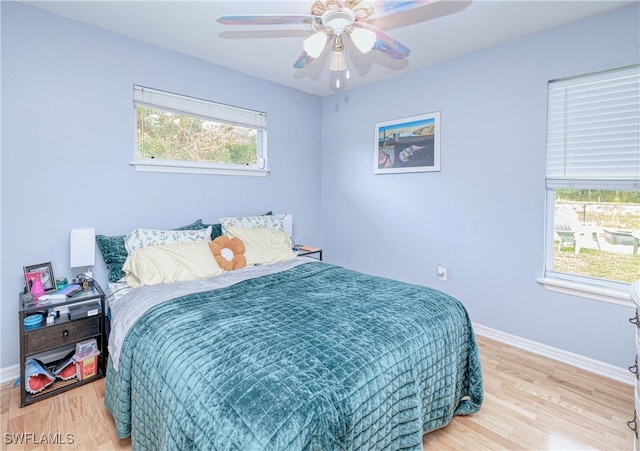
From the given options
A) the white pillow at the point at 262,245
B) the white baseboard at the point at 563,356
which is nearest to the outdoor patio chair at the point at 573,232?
the white baseboard at the point at 563,356

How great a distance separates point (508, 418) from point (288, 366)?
1.50m

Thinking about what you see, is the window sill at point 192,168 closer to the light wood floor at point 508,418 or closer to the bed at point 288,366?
the bed at point 288,366

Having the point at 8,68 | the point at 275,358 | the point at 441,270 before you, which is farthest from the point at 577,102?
the point at 8,68

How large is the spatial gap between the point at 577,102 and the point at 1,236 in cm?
414

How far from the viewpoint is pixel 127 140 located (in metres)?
2.60

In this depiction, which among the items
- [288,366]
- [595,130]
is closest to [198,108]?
[288,366]

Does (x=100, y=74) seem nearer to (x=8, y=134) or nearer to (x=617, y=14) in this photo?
(x=8, y=134)

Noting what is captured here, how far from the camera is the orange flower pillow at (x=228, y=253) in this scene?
2.50 metres

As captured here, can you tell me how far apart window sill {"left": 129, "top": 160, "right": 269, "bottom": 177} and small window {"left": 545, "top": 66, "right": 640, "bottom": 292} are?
107 inches

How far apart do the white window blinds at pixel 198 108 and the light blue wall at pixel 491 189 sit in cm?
121

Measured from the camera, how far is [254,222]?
3193 millimetres

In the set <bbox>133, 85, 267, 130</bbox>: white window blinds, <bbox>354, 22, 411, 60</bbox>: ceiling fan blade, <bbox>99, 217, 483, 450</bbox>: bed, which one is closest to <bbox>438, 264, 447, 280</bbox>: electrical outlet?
<bbox>99, 217, 483, 450</bbox>: bed

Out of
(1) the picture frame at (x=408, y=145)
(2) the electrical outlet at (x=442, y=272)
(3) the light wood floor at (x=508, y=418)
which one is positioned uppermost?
(1) the picture frame at (x=408, y=145)

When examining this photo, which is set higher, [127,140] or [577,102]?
[577,102]
